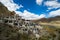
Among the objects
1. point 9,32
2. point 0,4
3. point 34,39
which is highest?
point 0,4

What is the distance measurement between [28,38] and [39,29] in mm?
18420

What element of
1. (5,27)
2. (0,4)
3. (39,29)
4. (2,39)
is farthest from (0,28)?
(0,4)

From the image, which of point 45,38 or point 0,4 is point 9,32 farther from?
point 0,4

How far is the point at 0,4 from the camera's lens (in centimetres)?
13338

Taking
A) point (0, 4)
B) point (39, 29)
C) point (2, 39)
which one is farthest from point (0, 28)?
point (0, 4)

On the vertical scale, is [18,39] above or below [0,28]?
below

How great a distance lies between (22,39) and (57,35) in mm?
12676

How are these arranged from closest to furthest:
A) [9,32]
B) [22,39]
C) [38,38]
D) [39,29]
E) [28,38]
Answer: [9,32]
[22,39]
[28,38]
[38,38]
[39,29]

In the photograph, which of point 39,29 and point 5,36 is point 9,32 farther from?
point 39,29

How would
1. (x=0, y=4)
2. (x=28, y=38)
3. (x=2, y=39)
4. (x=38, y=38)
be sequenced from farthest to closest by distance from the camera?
(x=0, y=4) → (x=38, y=38) → (x=28, y=38) → (x=2, y=39)

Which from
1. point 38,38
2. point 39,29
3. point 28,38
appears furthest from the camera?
point 39,29

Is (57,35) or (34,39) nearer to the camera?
(57,35)

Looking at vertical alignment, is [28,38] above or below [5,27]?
below

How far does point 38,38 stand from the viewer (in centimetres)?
6731
